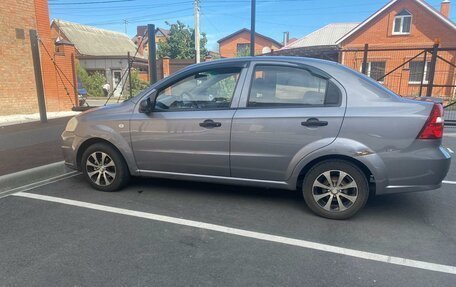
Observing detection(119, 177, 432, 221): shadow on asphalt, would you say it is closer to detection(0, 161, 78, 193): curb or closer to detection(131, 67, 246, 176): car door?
detection(131, 67, 246, 176): car door

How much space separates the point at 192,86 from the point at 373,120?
2.14 metres

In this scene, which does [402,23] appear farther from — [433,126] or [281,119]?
[281,119]

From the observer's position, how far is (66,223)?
13.0 ft

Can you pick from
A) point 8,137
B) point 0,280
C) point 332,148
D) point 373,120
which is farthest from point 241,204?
point 8,137

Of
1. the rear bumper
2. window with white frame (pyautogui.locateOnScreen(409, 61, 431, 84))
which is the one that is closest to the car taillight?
the rear bumper

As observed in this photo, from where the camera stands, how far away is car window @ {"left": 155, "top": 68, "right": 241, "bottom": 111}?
4.42m

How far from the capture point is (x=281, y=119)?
4.07 meters

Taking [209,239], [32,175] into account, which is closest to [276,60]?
[209,239]

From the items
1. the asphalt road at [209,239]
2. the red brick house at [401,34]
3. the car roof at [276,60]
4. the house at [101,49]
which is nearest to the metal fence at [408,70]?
the red brick house at [401,34]

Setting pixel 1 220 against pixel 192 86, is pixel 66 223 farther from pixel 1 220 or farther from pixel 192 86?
pixel 192 86

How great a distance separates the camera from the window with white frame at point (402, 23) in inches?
1069

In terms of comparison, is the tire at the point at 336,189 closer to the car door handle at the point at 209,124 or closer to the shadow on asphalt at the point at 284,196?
the shadow on asphalt at the point at 284,196

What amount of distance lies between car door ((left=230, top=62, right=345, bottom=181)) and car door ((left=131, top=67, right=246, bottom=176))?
0.54 feet

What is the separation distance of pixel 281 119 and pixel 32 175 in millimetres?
3775
